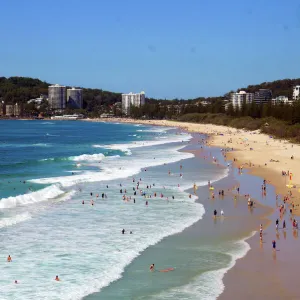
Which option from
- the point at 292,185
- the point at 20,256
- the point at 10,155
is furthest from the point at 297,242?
the point at 10,155

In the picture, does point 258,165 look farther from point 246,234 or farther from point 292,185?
point 246,234

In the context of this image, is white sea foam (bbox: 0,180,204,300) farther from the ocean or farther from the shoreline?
the shoreline

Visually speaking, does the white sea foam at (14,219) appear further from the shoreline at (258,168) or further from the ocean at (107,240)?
the shoreline at (258,168)

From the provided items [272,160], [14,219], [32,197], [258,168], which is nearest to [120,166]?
[258,168]

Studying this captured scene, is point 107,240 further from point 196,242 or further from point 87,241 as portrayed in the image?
point 196,242

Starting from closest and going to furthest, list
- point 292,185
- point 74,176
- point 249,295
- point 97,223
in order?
point 249,295 → point 97,223 → point 292,185 → point 74,176

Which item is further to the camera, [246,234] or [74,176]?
[74,176]

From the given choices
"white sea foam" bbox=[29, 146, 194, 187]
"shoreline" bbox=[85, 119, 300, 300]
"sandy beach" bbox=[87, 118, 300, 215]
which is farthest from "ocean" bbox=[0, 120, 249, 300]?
"sandy beach" bbox=[87, 118, 300, 215]

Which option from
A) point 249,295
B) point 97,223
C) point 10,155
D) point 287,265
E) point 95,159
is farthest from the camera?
point 10,155

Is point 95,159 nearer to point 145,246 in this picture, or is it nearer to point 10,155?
point 10,155
